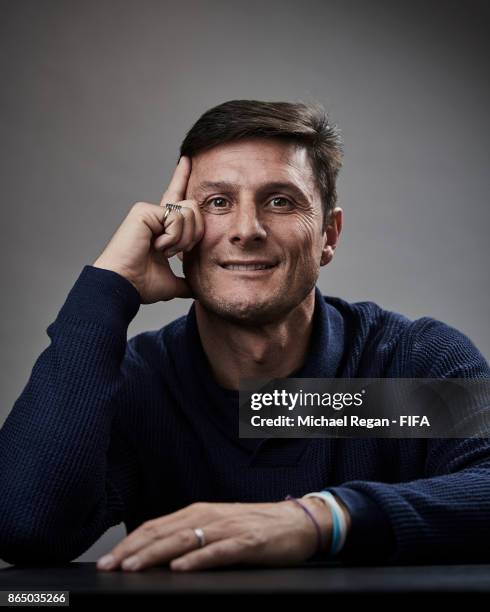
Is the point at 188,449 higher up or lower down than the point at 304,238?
lower down

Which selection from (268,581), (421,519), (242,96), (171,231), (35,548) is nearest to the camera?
(268,581)

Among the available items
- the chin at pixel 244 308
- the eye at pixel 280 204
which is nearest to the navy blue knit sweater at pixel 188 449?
the chin at pixel 244 308

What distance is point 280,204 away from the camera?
1.71 metres

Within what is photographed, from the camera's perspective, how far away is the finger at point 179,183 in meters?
1.72

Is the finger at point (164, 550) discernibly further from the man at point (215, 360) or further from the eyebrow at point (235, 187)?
the eyebrow at point (235, 187)

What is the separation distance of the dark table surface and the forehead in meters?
0.81

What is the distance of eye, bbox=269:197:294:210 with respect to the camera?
170 cm

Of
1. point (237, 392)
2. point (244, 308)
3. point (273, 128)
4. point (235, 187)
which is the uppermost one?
point (273, 128)

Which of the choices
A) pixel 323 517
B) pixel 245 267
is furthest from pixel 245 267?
pixel 323 517

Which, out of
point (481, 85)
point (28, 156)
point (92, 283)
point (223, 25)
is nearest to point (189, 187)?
Answer: point (92, 283)

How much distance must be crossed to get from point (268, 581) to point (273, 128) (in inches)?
40.6

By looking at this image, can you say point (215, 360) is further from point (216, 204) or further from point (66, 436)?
point (66, 436)

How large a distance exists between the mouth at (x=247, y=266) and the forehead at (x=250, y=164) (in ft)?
0.49

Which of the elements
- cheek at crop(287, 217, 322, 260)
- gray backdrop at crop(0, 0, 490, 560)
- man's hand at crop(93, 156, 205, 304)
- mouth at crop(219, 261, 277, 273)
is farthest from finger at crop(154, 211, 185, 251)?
gray backdrop at crop(0, 0, 490, 560)
